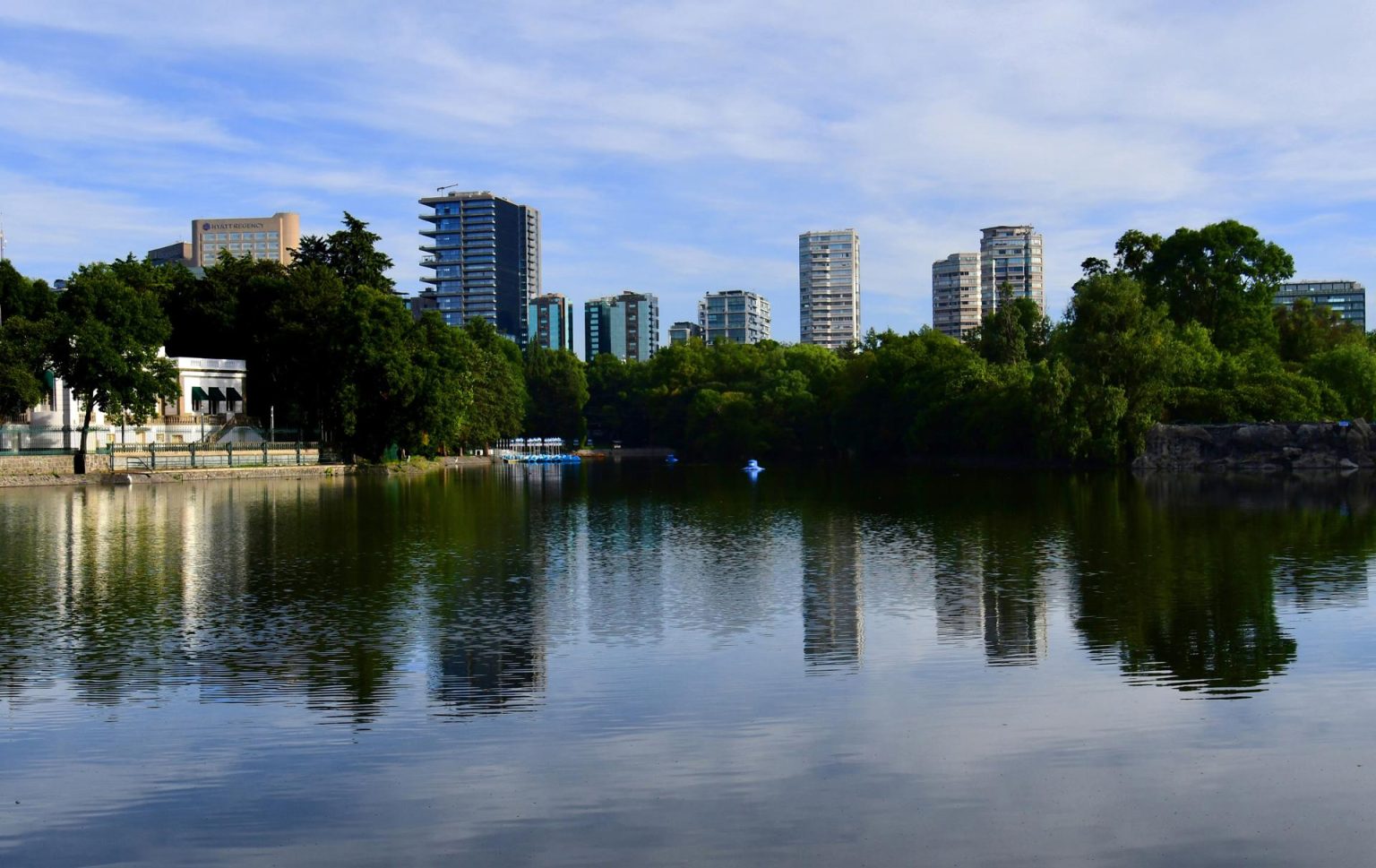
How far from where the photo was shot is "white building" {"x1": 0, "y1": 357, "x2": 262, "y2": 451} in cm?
8112

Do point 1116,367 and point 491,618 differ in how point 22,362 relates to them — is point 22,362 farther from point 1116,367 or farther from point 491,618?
point 1116,367

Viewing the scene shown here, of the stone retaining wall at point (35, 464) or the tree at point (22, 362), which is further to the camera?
the stone retaining wall at point (35, 464)

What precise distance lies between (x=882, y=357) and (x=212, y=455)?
213ft

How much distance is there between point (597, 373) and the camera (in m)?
179

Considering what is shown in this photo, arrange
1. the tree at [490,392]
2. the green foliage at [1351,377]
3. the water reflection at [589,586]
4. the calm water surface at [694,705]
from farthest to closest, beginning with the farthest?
the tree at [490,392], the green foliage at [1351,377], the water reflection at [589,586], the calm water surface at [694,705]

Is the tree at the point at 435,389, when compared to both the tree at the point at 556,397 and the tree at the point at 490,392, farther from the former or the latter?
the tree at the point at 556,397

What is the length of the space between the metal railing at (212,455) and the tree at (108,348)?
2.70 meters

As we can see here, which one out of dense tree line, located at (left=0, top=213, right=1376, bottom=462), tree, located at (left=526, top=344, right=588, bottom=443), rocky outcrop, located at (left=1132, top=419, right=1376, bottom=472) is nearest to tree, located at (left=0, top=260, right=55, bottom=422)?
dense tree line, located at (left=0, top=213, right=1376, bottom=462)

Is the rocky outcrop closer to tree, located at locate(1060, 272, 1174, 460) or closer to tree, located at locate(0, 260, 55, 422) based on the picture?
tree, located at locate(1060, 272, 1174, 460)

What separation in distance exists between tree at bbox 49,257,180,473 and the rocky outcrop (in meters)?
64.8

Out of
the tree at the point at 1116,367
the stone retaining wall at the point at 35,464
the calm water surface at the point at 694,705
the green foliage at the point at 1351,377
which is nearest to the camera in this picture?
the calm water surface at the point at 694,705

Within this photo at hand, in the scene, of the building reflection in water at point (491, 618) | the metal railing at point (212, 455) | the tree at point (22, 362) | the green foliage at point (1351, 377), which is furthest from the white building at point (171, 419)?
the green foliage at point (1351, 377)

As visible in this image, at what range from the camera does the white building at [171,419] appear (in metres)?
81.1

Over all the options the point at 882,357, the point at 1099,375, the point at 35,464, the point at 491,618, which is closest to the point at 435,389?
the point at 35,464
